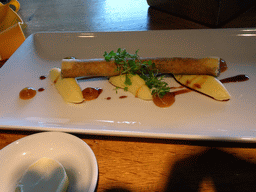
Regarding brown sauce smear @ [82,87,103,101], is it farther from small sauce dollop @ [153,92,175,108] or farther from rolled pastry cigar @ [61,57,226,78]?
small sauce dollop @ [153,92,175,108]

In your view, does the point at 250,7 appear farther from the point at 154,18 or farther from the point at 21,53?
the point at 21,53

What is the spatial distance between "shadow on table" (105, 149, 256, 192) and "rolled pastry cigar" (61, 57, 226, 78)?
879 mm

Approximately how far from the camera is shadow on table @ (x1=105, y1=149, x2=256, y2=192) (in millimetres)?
1115

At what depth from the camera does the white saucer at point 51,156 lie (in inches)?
43.8

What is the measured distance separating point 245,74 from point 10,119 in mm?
2181

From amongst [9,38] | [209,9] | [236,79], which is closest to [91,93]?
[236,79]

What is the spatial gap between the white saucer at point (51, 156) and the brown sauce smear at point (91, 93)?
25.9 inches

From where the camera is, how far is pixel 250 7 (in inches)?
127

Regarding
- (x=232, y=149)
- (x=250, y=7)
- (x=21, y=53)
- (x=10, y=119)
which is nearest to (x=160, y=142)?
(x=232, y=149)

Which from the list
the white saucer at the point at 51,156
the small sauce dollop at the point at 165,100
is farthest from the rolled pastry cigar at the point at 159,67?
the white saucer at the point at 51,156

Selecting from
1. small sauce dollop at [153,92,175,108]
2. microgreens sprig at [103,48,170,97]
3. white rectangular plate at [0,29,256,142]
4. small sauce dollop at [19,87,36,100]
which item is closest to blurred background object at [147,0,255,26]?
white rectangular plate at [0,29,256,142]

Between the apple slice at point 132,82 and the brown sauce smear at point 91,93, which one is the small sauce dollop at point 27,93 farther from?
the apple slice at point 132,82

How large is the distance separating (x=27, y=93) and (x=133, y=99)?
3.36ft

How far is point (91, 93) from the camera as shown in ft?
6.31
